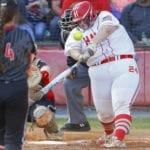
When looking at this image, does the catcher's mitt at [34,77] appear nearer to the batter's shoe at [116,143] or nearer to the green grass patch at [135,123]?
the batter's shoe at [116,143]

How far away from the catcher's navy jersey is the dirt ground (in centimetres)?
239

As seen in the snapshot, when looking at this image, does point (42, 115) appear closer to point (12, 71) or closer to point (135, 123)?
point (12, 71)

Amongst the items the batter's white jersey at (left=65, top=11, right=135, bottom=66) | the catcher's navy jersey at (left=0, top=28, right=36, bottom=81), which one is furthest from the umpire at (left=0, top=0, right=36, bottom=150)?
the batter's white jersey at (left=65, top=11, right=135, bottom=66)

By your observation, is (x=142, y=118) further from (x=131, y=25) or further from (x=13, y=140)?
(x=13, y=140)

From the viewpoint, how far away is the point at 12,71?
6.51m

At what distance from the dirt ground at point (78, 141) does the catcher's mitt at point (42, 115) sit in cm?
28

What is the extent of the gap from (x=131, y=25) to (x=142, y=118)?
2.06 meters

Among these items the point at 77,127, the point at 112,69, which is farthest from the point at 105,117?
the point at 77,127

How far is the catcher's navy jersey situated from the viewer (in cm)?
647

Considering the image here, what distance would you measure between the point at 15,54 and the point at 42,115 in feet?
8.43

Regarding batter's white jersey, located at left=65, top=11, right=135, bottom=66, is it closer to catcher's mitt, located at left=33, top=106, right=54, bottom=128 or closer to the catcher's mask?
the catcher's mask

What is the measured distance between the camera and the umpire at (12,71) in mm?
6434

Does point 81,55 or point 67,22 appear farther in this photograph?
point 67,22

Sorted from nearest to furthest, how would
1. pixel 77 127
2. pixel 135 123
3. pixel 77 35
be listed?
pixel 77 35 < pixel 77 127 < pixel 135 123
